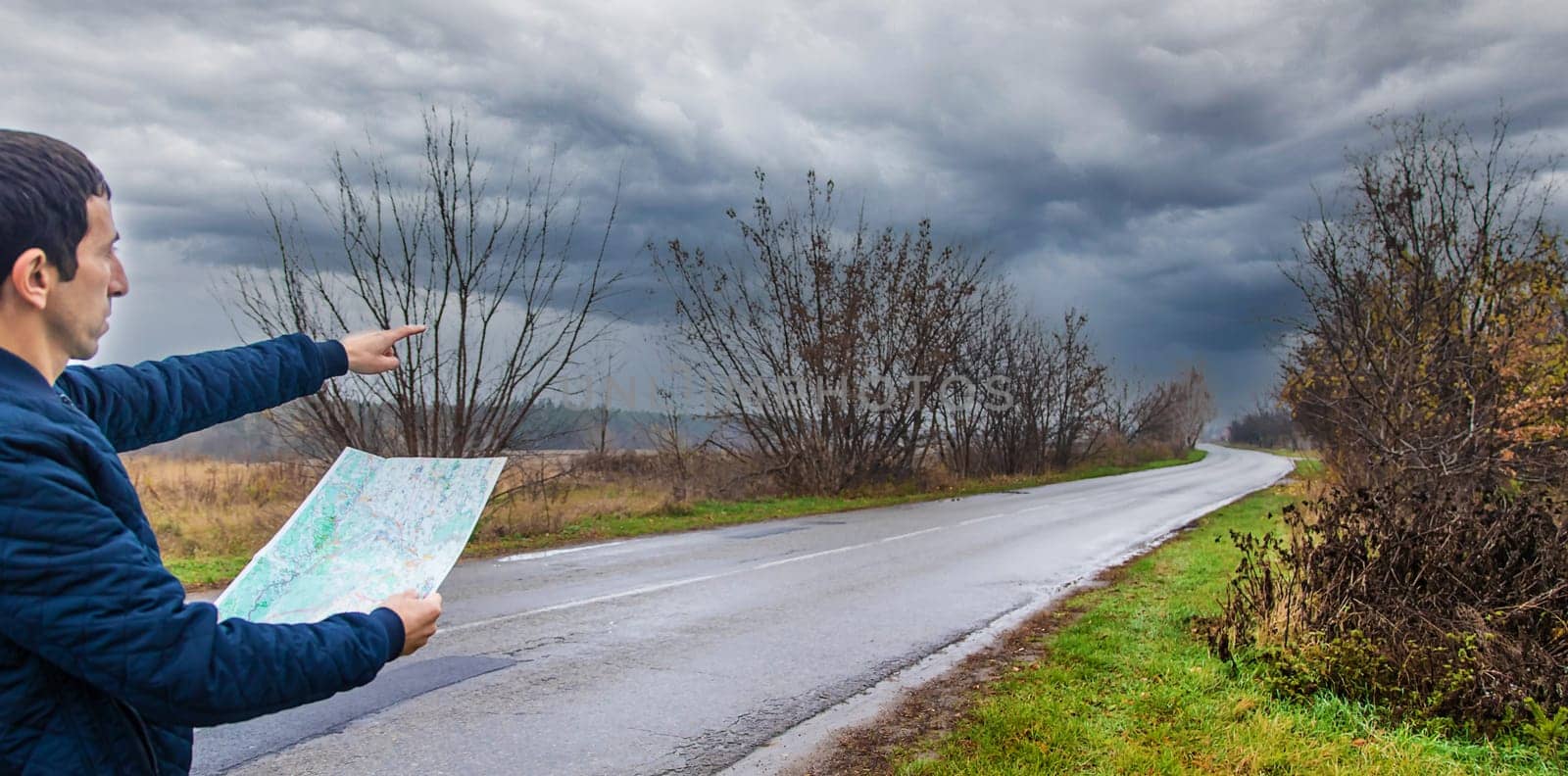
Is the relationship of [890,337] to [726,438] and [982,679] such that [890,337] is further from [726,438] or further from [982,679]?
[982,679]

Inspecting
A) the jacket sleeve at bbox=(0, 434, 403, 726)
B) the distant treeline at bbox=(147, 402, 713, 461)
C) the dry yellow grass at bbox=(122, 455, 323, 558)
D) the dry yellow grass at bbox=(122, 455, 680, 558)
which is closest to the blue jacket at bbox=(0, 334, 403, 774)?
the jacket sleeve at bbox=(0, 434, 403, 726)

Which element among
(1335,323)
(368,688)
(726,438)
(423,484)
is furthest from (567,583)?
(726,438)

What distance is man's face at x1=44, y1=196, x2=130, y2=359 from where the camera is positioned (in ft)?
4.87

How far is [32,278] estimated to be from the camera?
1429 mm

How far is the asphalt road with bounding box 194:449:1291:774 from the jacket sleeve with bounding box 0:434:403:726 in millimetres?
3631

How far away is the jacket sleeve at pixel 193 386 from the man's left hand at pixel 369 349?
0.02m

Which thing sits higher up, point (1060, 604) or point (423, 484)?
point (423, 484)

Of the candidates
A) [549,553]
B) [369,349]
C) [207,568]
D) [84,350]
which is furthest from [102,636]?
[549,553]

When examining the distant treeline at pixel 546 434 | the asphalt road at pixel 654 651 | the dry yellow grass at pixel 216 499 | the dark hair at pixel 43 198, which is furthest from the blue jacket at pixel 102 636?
the distant treeline at pixel 546 434

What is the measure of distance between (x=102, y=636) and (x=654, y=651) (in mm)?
6220

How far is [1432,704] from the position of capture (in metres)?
5.32

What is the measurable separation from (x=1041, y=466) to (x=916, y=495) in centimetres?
1511

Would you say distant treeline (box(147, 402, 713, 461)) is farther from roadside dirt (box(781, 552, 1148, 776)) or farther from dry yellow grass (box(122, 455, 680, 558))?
roadside dirt (box(781, 552, 1148, 776))

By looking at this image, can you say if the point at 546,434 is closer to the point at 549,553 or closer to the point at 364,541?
the point at 549,553
